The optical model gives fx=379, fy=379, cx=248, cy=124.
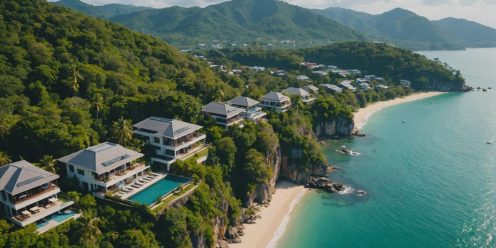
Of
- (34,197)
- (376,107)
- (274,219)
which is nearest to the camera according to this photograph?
(34,197)

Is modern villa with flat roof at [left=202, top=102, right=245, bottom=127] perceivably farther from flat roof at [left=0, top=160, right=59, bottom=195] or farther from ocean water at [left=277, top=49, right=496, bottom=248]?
flat roof at [left=0, top=160, right=59, bottom=195]

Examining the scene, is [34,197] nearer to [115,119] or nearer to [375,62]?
[115,119]

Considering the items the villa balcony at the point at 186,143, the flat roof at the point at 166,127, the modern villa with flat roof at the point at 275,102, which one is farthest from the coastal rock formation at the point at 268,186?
the modern villa with flat roof at the point at 275,102

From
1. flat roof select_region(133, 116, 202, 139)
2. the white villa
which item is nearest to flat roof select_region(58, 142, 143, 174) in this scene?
flat roof select_region(133, 116, 202, 139)

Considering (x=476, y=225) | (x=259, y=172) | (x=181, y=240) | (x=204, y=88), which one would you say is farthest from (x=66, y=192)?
(x=476, y=225)

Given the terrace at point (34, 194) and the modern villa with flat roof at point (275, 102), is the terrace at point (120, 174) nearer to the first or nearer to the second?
the terrace at point (34, 194)

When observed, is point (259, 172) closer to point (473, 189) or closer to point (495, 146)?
point (473, 189)

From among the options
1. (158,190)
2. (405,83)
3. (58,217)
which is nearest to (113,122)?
(158,190)
